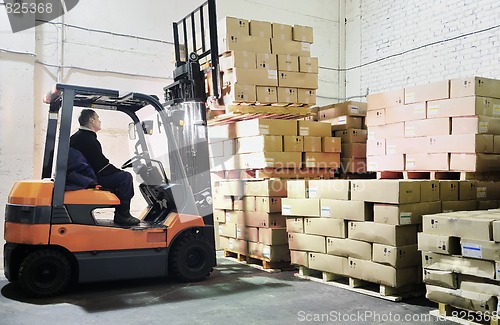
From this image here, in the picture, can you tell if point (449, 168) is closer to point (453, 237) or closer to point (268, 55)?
point (453, 237)

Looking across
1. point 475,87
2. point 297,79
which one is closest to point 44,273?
point 297,79

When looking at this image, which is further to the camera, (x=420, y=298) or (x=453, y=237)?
(x=420, y=298)

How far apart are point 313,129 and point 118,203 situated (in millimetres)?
3052

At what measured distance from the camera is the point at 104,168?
17.3 ft

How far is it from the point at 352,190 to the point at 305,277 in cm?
141

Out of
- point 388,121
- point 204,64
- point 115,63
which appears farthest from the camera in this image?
point 115,63

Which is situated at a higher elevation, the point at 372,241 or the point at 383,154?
the point at 383,154

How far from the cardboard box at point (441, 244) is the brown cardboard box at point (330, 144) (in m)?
2.86


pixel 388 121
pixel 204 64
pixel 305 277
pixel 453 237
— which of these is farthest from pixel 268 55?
pixel 453 237

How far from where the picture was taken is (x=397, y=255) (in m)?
4.57

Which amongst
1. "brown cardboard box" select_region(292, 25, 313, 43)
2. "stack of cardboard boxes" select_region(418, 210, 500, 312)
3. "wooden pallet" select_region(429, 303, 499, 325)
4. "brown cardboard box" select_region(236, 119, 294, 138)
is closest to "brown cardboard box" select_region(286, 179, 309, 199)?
"brown cardboard box" select_region(236, 119, 294, 138)

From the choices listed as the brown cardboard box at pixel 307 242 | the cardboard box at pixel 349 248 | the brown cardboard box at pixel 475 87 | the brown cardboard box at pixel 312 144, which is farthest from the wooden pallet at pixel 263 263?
the brown cardboard box at pixel 475 87

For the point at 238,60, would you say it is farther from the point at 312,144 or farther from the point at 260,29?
the point at 312,144

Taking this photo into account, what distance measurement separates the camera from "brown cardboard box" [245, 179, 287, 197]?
20.7 feet
